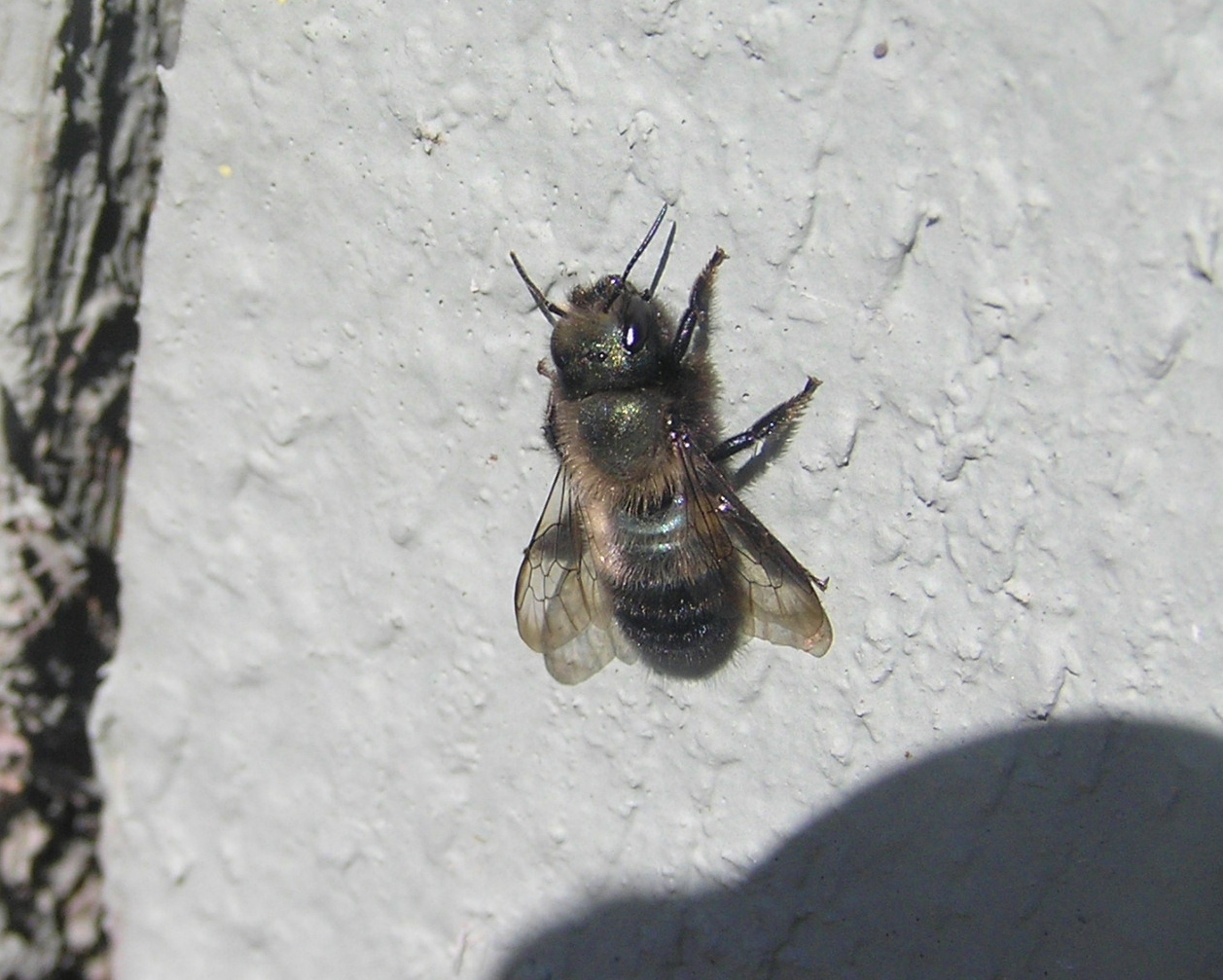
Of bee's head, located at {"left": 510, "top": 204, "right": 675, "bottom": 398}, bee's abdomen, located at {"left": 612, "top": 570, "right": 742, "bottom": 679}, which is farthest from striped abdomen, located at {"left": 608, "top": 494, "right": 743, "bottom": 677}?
bee's head, located at {"left": 510, "top": 204, "right": 675, "bottom": 398}

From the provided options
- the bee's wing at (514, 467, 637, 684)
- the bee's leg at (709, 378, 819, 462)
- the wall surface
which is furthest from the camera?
the bee's wing at (514, 467, 637, 684)

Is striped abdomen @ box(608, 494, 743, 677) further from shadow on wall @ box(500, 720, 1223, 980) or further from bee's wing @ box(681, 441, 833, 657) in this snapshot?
shadow on wall @ box(500, 720, 1223, 980)

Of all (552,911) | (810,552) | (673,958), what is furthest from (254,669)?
(810,552)

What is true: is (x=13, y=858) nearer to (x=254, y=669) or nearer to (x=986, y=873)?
(x=254, y=669)

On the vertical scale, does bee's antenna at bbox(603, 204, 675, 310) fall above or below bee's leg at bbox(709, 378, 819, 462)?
above

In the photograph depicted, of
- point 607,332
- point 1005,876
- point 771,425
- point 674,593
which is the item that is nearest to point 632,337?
point 607,332

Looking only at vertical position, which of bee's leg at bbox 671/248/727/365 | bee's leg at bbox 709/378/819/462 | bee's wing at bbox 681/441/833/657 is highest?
bee's leg at bbox 671/248/727/365

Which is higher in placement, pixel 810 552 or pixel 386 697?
pixel 810 552

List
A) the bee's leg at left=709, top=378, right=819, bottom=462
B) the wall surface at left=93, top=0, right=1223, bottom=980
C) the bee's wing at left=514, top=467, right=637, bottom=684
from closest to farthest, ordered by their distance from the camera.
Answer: the wall surface at left=93, top=0, right=1223, bottom=980 < the bee's leg at left=709, top=378, right=819, bottom=462 < the bee's wing at left=514, top=467, right=637, bottom=684
